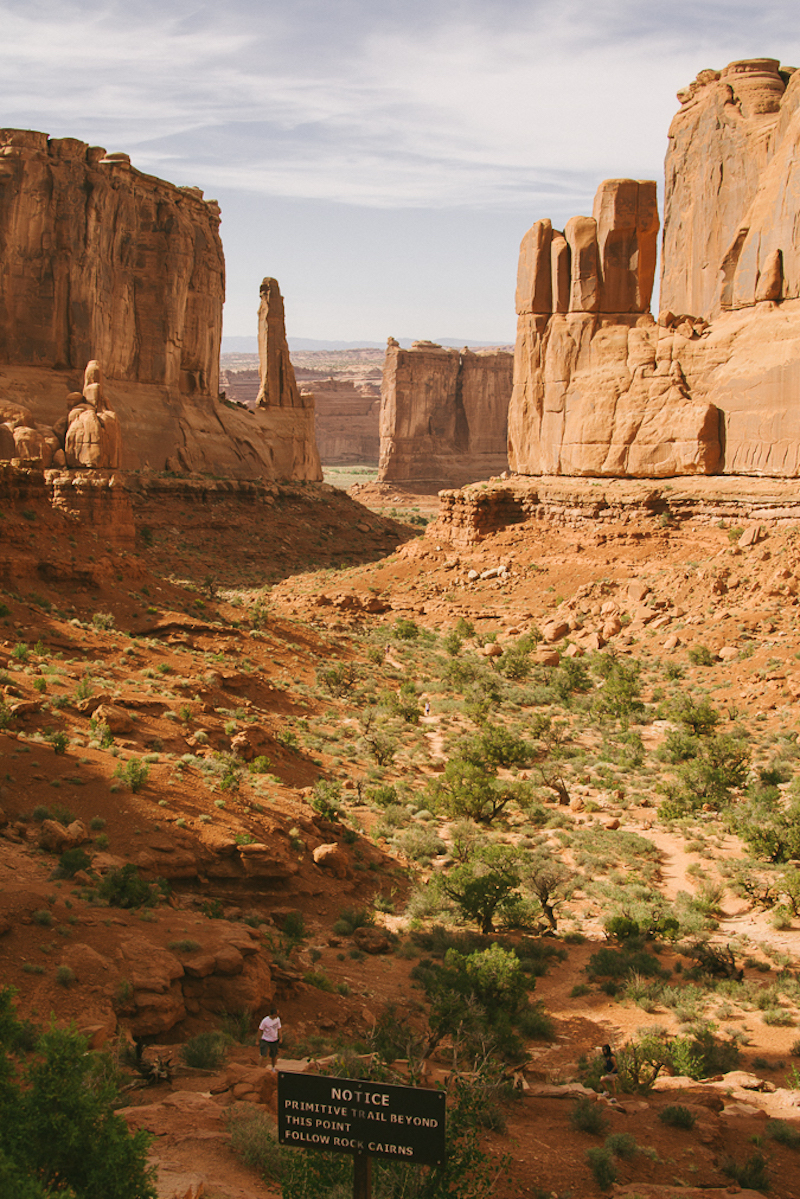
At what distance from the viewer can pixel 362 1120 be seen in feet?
16.6

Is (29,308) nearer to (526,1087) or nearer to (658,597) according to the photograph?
(658,597)

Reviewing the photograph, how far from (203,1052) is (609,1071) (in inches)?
167

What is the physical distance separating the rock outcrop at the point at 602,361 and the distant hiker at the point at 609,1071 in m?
25.9

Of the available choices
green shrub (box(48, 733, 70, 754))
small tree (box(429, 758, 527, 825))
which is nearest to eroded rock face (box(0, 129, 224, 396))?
small tree (box(429, 758, 527, 825))

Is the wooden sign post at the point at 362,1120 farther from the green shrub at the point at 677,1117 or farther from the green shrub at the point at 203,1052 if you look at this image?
the green shrub at the point at 677,1117

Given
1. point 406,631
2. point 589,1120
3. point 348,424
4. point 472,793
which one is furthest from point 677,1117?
point 348,424

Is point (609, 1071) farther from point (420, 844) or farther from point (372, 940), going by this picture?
point (420, 844)

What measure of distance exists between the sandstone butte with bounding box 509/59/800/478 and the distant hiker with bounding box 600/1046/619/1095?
2376cm

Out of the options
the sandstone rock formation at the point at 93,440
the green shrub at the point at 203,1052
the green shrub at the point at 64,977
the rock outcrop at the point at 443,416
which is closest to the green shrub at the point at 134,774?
the green shrub at the point at 64,977

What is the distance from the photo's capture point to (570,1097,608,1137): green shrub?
845cm

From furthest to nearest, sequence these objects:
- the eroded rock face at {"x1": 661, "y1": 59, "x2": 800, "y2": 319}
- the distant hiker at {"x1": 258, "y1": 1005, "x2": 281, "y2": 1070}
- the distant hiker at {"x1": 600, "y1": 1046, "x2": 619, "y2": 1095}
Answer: the eroded rock face at {"x1": 661, "y1": 59, "x2": 800, "y2": 319} → the distant hiker at {"x1": 600, "y1": 1046, "x2": 619, "y2": 1095} → the distant hiker at {"x1": 258, "y1": 1005, "x2": 281, "y2": 1070}

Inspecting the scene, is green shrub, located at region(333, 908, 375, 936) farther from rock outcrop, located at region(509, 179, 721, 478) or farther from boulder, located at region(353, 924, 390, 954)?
rock outcrop, located at region(509, 179, 721, 478)

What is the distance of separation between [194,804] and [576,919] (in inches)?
246

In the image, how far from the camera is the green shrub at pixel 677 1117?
28.1ft
